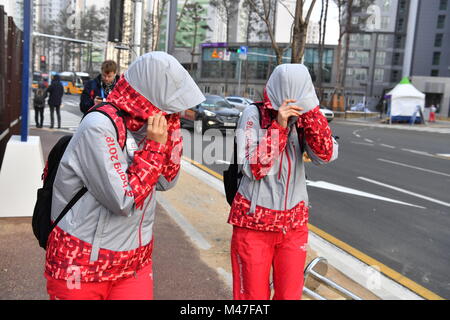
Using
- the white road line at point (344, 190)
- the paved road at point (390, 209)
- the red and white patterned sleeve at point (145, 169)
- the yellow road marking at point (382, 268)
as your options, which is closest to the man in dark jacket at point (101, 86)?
the yellow road marking at point (382, 268)

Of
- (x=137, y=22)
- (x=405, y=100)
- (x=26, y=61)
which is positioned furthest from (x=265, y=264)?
(x=405, y=100)

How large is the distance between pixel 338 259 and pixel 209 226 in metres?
1.63

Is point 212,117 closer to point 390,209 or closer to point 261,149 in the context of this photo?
point 390,209

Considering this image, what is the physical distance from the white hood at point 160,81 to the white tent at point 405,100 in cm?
3643

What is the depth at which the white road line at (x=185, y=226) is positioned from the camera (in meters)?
4.88

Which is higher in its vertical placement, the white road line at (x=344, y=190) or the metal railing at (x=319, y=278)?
the metal railing at (x=319, y=278)

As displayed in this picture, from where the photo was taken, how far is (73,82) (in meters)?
65.8

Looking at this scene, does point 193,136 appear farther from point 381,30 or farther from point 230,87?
point 381,30

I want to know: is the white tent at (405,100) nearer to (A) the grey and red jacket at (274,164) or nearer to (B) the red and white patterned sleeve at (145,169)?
(A) the grey and red jacket at (274,164)

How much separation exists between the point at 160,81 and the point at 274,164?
0.96 metres

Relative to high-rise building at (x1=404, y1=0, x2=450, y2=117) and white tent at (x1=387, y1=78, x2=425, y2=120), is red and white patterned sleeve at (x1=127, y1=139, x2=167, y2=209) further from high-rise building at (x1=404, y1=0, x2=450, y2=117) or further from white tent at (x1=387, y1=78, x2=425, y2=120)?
high-rise building at (x1=404, y1=0, x2=450, y2=117)

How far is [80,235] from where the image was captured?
1.93 m

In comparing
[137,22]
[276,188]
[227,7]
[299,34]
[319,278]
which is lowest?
[319,278]

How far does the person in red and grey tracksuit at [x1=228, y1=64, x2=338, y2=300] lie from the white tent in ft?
117
